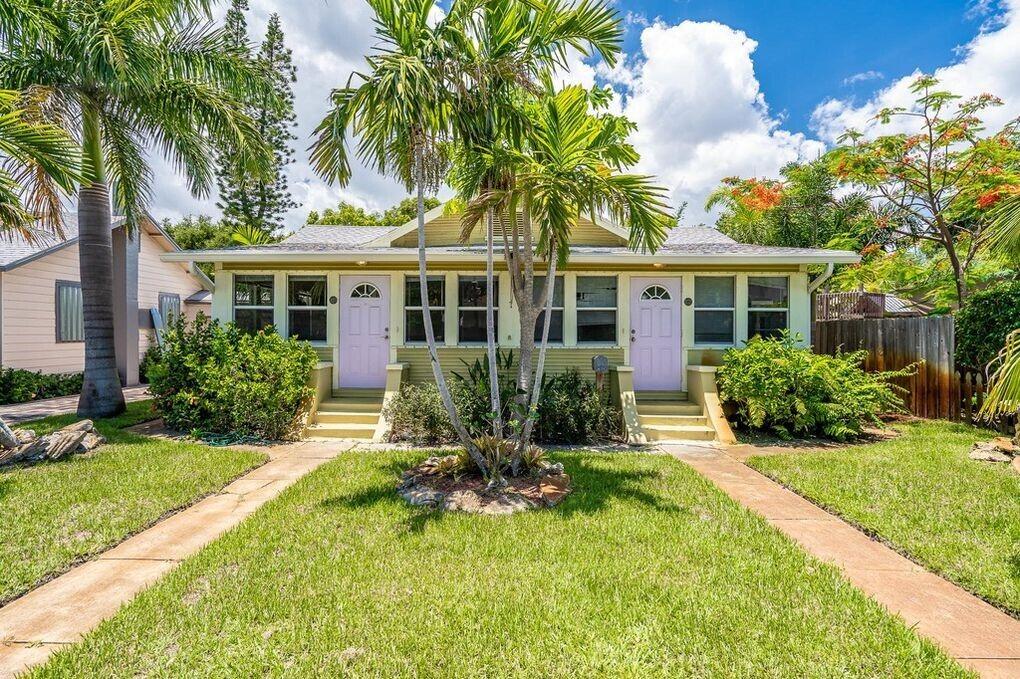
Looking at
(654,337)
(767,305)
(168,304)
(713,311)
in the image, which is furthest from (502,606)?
(168,304)

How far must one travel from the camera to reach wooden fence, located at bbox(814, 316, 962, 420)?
8.14 meters

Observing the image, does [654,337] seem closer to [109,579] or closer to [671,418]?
[671,418]

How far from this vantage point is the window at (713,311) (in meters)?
9.32

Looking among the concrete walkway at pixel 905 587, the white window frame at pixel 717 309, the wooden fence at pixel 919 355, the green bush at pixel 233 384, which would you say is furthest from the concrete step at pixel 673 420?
the green bush at pixel 233 384

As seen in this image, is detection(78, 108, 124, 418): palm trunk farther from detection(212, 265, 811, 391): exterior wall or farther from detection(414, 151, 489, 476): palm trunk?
detection(414, 151, 489, 476): palm trunk

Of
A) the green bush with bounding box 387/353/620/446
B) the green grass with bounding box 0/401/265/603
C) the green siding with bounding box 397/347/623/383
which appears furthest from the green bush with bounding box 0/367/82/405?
the green bush with bounding box 387/353/620/446

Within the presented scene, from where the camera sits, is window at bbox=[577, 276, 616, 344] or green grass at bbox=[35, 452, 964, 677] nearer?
green grass at bbox=[35, 452, 964, 677]

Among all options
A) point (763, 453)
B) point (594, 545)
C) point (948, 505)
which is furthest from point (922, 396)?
point (594, 545)

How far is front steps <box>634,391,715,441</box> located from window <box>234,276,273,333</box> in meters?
7.35

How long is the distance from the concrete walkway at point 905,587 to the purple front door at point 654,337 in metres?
4.02

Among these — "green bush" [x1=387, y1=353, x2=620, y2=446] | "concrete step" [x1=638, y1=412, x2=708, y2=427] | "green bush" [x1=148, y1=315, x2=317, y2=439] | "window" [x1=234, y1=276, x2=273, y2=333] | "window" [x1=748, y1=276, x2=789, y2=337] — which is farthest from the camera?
"window" [x1=234, y1=276, x2=273, y2=333]

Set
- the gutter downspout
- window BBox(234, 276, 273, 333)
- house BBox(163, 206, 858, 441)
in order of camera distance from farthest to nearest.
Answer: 1. window BBox(234, 276, 273, 333)
2. house BBox(163, 206, 858, 441)
3. the gutter downspout

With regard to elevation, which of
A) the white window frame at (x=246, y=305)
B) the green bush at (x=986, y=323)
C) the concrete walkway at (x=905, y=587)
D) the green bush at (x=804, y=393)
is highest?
the white window frame at (x=246, y=305)

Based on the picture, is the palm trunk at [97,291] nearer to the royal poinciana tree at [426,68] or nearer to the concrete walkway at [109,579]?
the concrete walkway at [109,579]
